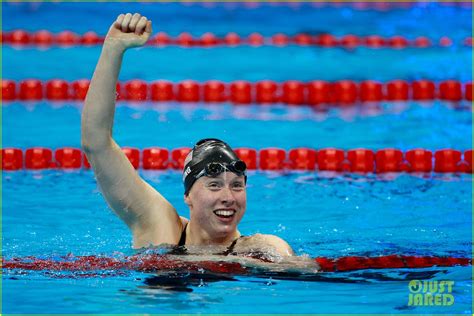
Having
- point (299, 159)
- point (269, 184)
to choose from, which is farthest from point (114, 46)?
point (299, 159)

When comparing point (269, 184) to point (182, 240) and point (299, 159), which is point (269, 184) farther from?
point (182, 240)

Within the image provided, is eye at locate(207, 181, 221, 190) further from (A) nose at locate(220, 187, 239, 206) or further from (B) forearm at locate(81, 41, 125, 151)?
(B) forearm at locate(81, 41, 125, 151)

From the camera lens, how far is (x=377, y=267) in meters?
4.43

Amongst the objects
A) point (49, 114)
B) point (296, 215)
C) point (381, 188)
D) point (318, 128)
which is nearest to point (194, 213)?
point (296, 215)

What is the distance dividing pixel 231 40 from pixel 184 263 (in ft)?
21.5

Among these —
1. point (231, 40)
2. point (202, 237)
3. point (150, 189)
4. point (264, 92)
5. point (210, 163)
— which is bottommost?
point (202, 237)

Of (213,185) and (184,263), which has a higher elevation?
(213,185)

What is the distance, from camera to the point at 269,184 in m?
6.50

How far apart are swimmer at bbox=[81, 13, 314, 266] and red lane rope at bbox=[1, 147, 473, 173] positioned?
8.32ft

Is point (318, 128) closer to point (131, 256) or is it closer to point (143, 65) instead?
point (143, 65)

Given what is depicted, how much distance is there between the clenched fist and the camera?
3738 millimetres

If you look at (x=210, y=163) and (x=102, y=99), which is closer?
(x=102, y=99)

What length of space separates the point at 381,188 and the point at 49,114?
3101mm

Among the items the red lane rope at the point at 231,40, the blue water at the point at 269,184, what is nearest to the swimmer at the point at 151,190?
the blue water at the point at 269,184
